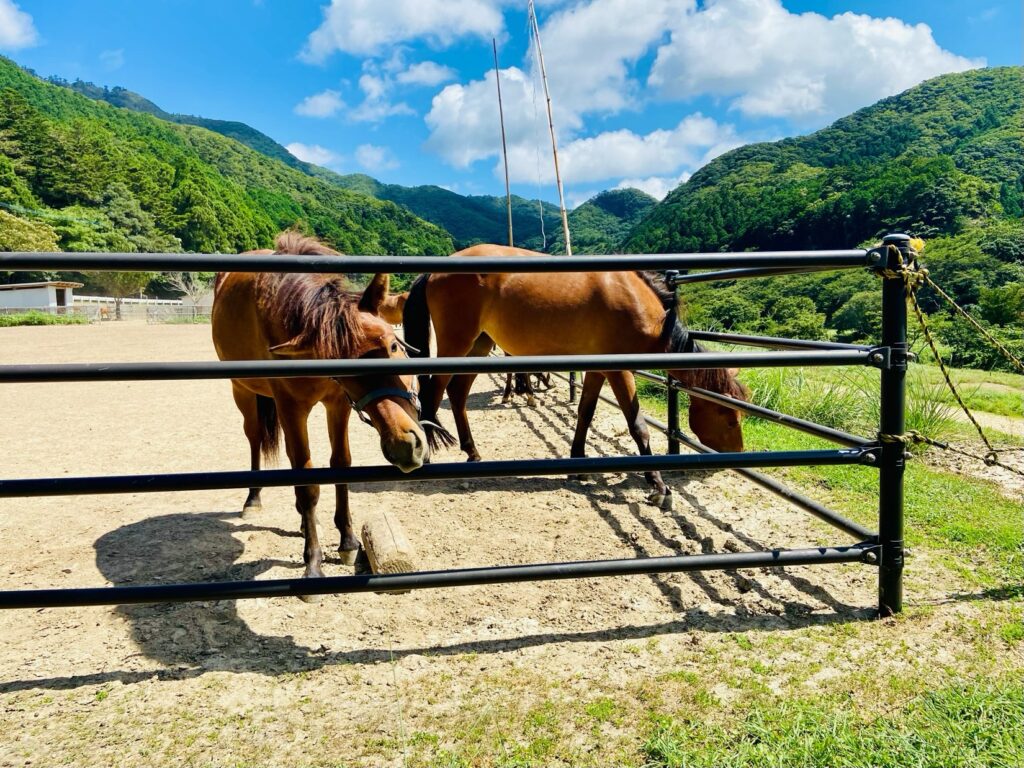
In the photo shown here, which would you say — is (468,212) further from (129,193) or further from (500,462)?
(500,462)

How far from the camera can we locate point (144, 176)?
76.9 metres

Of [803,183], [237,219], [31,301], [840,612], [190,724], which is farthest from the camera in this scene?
[237,219]

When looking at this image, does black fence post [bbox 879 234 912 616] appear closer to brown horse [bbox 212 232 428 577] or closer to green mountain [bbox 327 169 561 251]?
brown horse [bbox 212 232 428 577]

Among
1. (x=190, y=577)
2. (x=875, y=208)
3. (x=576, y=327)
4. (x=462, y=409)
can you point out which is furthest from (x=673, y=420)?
(x=875, y=208)

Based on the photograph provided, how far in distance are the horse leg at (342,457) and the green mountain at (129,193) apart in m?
55.5

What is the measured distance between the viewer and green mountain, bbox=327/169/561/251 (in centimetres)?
13200

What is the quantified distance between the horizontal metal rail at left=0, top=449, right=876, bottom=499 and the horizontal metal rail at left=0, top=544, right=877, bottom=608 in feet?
1.07

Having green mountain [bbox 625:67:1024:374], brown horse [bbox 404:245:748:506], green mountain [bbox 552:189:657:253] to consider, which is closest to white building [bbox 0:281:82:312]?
green mountain [bbox 625:67:1024:374]

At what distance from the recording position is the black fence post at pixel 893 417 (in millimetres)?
2104

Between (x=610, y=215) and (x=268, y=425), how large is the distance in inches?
4462

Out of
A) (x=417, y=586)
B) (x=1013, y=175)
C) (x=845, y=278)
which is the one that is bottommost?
(x=417, y=586)

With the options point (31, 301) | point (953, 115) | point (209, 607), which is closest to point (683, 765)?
point (209, 607)

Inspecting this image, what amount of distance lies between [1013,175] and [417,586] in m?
68.7

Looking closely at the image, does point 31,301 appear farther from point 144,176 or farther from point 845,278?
point 845,278
